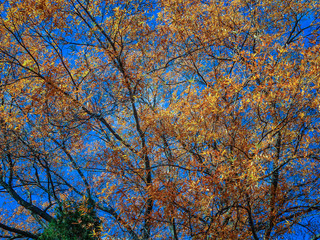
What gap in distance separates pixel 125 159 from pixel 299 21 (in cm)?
761

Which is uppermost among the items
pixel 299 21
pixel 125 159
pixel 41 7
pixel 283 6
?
pixel 283 6

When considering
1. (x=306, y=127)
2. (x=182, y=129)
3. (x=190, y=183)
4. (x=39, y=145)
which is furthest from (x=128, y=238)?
(x=306, y=127)

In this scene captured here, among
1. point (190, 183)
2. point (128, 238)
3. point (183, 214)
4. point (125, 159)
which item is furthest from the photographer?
point (125, 159)

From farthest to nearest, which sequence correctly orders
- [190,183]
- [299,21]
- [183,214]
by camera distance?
[299,21] → [183,214] → [190,183]

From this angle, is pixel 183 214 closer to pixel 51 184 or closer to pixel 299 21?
pixel 51 184

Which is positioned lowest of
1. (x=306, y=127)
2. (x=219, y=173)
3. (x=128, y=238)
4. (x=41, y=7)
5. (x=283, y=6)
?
(x=128, y=238)

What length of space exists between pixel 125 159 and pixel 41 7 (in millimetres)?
5041

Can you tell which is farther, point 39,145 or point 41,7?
point 39,145

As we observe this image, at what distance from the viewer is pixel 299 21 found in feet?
31.4

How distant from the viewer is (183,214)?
Result: 727cm

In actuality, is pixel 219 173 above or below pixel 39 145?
below

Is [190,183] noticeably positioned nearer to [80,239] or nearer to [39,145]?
[80,239]

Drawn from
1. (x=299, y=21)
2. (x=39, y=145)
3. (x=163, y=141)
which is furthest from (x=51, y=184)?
(x=299, y=21)

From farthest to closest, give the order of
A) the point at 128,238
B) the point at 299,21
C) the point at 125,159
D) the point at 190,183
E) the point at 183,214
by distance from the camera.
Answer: the point at 299,21, the point at 125,159, the point at 128,238, the point at 183,214, the point at 190,183
